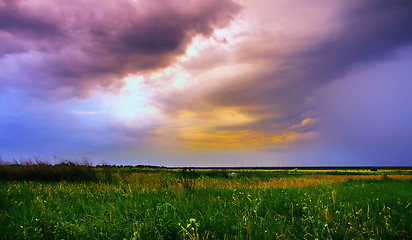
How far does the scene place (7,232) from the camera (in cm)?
523

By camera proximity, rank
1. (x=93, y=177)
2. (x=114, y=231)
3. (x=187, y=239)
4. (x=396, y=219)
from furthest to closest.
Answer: (x=93, y=177), (x=396, y=219), (x=114, y=231), (x=187, y=239)

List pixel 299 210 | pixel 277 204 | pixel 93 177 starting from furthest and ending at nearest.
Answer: pixel 93 177 → pixel 277 204 → pixel 299 210

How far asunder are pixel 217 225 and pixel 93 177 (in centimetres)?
1629

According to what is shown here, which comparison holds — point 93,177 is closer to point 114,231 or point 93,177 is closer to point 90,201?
point 90,201

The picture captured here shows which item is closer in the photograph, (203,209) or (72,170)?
(203,209)

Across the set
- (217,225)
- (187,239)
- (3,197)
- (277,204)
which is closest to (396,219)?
(277,204)

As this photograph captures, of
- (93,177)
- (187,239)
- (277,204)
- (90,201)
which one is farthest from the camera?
(93,177)

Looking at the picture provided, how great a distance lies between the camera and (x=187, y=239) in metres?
4.62

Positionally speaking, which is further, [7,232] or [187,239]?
[7,232]

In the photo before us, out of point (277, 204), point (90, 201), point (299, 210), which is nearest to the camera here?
point (299, 210)

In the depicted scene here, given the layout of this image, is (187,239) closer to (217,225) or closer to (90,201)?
(217,225)

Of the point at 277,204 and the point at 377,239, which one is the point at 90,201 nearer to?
the point at 277,204

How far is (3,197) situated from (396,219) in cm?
1222

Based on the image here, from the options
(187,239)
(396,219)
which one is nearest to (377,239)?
(396,219)
